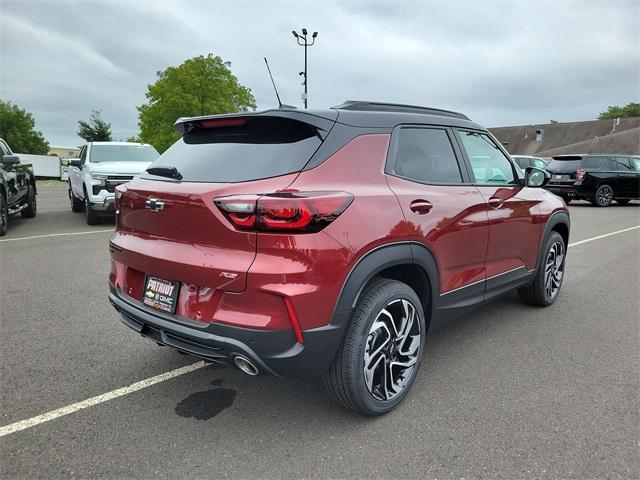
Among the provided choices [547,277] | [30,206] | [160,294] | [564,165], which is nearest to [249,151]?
[160,294]

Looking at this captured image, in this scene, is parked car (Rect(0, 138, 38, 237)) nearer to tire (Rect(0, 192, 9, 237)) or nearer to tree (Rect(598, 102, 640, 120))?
tire (Rect(0, 192, 9, 237))

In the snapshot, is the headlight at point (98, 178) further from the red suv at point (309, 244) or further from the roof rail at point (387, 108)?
the roof rail at point (387, 108)

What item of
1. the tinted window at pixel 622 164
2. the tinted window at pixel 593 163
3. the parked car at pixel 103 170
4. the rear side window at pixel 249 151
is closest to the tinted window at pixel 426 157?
the rear side window at pixel 249 151

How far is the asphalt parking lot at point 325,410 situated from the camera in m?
2.27

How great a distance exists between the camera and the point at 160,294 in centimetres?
253

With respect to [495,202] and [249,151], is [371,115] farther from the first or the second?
[495,202]

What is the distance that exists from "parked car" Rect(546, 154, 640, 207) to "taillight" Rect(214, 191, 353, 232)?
53.2ft

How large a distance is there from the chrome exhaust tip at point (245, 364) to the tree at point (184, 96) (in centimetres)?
4112

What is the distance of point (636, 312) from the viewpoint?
464cm

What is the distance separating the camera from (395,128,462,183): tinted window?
2863 millimetres

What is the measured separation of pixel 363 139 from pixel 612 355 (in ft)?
8.61

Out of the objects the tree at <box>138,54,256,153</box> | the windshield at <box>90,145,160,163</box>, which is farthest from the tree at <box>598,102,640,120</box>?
the windshield at <box>90,145,160,163</box>

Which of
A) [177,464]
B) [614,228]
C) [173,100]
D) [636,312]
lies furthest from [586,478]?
[173,100]

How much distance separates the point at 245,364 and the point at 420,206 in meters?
1.32
